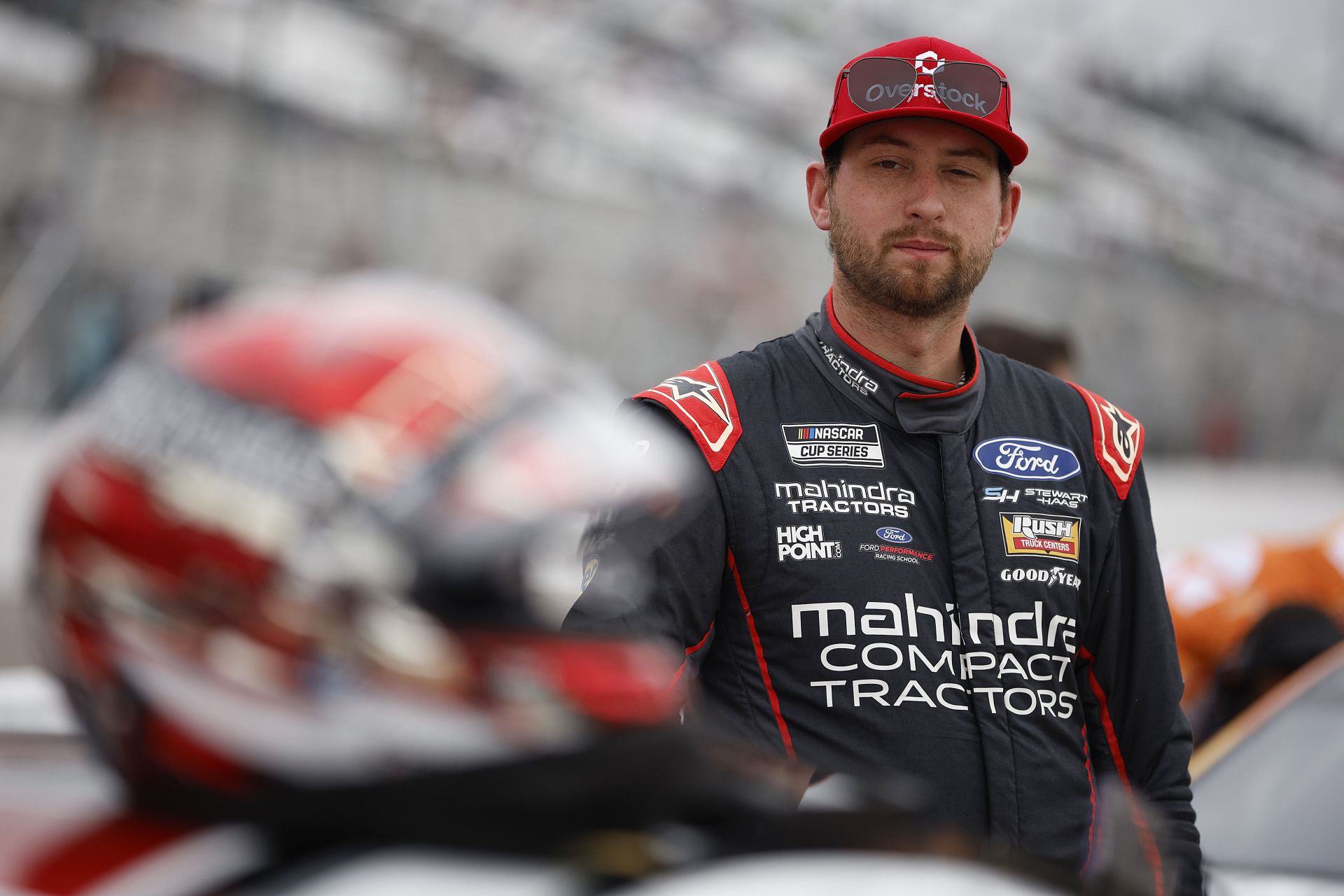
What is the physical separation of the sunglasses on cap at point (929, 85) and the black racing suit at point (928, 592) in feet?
0.92

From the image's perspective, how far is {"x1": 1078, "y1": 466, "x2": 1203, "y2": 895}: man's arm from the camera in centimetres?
173

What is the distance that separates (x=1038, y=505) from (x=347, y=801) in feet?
3.27

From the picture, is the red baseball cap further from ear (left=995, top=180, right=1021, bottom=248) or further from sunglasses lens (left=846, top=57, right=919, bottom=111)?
ear (left=995, top=180, right=1021, bottom=248)

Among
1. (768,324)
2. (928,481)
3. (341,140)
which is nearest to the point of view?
(928,481)

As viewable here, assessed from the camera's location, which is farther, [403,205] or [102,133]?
[403,205]

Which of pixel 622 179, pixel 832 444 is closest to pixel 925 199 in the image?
pixel 832 444

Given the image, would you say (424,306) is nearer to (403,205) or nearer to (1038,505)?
(1038,505)

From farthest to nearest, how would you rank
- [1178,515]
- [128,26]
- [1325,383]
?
1. [1325,383]
2. [1178,515]
3. [128,26]

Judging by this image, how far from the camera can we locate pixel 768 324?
385 inches

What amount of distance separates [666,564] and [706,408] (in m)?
0.22

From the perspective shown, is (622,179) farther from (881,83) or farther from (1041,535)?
(1041,535)

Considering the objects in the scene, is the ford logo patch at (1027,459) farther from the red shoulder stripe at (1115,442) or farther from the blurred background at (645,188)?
the blurred background at (645,188)

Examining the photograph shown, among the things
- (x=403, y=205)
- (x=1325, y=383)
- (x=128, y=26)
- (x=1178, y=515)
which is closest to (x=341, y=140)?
(x=403, y=205)

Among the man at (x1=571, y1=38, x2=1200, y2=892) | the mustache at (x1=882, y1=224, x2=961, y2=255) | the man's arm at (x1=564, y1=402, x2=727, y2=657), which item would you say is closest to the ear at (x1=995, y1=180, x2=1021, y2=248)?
the man at (x1=571, y1=38, x2=1200, y2=892)
